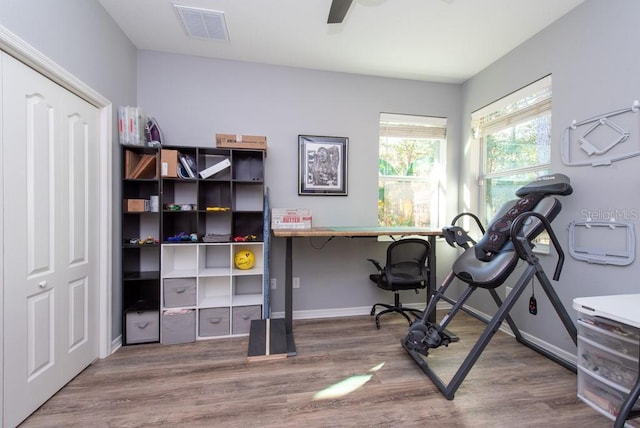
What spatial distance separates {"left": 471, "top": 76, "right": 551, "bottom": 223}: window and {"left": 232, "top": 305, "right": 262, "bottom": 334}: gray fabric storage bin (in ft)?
8.95

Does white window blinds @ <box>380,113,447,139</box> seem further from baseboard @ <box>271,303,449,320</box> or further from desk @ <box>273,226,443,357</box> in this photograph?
baseboard @ <box>271,303,449,320</box>

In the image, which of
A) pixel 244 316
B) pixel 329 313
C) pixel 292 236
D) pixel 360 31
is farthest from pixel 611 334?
pixel 360 31

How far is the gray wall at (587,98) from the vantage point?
1.79 m

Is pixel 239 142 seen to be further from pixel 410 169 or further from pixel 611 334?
pixel 611 334

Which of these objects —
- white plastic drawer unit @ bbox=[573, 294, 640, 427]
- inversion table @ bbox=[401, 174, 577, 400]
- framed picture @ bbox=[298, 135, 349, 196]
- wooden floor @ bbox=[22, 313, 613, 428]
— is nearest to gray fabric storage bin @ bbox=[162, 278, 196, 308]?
wooden floor @ bbox=[22, 313, 613, 428]

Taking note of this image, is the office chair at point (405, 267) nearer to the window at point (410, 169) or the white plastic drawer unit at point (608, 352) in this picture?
the window at point (410, 169)

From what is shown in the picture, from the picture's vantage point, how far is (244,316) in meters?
2.66

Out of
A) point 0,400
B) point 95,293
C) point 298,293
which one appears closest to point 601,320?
point 298,293

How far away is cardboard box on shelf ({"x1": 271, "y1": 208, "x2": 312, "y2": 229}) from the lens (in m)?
2.68

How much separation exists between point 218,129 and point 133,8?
3.64 feet

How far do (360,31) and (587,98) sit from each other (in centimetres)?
184

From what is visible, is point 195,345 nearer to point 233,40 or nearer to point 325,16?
point 233,40

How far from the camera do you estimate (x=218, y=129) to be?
2.88 metres

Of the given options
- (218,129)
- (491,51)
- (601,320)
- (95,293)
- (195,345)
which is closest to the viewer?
(601,320)
